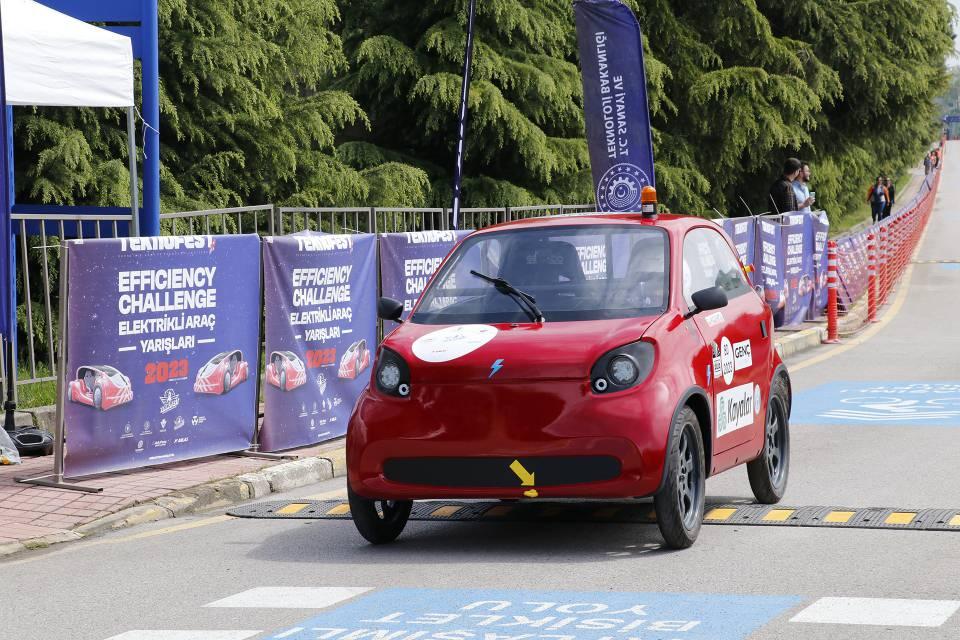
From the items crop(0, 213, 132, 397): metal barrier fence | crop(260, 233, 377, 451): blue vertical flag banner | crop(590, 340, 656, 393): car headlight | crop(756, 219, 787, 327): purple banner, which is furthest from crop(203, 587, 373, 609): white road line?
crop(756, 219, 787, 327): purple banner

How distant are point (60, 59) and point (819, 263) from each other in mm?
14543

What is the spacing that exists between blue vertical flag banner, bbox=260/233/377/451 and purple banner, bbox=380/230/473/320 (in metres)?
0.38

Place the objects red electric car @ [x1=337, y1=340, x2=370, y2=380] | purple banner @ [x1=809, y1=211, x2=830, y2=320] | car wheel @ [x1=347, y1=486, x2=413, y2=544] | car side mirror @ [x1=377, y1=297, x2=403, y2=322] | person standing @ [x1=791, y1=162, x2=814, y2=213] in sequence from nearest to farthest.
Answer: car wheel @ [x1=347, y1=486, x2=413, y2=544], car side mirror @ [x1=377, y1=297, x2=403, y2=322], red electric car @ [x1=337, y1=340, x2=370, y2=380], person standing @ [x1=791, y1=162, x2=814, y2=213], purple banner @ [x1=809, y1=211, x2=830, y2=320]

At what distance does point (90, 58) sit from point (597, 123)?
7.08 meters

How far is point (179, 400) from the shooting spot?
10055 millimetres

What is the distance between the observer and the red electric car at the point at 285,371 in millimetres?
10812

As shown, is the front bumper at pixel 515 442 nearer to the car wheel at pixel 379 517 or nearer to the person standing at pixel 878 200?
the car wheel at pixel 379 517

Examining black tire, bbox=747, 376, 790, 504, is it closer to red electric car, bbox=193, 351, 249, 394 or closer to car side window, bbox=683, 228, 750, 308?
car side window, bbox=683, 228, 750, 308

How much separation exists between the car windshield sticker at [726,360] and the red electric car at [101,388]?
3.80 m

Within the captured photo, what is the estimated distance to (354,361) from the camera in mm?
11828

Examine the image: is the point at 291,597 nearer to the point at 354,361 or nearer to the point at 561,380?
the point at 561,380

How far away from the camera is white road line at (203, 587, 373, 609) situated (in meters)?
6.41

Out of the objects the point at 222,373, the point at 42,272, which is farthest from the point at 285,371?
the point at 42,272

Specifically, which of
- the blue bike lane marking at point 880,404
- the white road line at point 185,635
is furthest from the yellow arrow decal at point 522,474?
the blue bike lane marking at point 880,404
